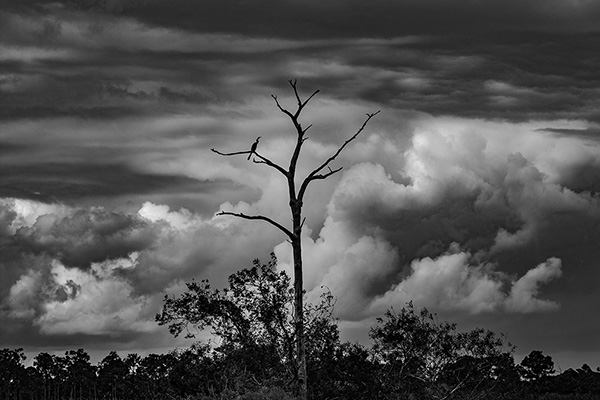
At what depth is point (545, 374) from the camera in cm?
6269

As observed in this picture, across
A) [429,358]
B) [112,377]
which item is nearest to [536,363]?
[429,358]

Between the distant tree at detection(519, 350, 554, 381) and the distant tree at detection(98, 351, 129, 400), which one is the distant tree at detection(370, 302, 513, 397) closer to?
the distant tree at detection(519, 350, 554, 381)

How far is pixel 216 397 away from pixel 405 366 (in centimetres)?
1030

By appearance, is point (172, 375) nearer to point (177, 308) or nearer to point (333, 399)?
point (177, 308)

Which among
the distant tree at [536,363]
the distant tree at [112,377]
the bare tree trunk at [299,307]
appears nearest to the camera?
the bare tree trunk at [299,307]

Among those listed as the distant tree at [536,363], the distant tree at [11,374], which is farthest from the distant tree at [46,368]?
the distant tree at [536,363]

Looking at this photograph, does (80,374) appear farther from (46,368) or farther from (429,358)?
(429,358)

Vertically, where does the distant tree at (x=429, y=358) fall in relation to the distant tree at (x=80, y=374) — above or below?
below

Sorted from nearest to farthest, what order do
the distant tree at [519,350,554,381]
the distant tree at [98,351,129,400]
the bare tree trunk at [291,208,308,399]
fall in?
the bare tree trunk at [291,208,308,399], the distant tree at [519,350,554,381], the distant tree at [98,351,129,400]

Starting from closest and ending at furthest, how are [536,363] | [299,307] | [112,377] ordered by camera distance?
[299,307] → [536,363] → [112,377]

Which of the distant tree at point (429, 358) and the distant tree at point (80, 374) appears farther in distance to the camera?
the distant tree at point (80, 374)

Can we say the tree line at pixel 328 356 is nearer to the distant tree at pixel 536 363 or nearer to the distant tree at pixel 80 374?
the distant tree at pixel 536 363

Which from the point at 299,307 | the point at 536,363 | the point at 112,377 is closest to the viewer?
the point at 299,307

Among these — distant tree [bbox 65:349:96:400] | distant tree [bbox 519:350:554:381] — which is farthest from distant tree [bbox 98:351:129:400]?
distant tree [bbox 519:350:554:381]
